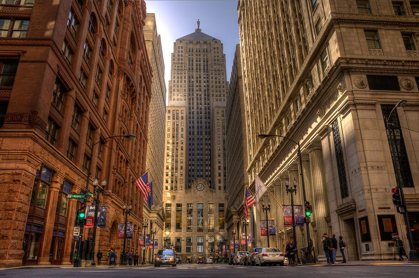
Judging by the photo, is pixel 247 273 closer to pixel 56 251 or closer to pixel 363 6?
pixel 56 251

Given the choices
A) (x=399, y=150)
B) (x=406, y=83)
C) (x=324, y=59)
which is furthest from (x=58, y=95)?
(x=406, y=83)

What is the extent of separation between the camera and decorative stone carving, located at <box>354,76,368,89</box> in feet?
91.4

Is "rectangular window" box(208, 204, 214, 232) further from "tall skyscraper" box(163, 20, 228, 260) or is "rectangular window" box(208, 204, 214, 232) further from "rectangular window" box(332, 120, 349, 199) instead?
"rectangular window" box(332, 120, 349, 199)

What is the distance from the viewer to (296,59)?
4197 centimetres

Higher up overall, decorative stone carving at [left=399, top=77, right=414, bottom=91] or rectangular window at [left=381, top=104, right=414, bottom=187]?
decorative stone carving at [left=399, top=77, right=414, bottom=91]

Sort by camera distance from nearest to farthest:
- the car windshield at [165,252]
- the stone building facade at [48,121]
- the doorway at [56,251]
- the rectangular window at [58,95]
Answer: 1. the stone building facade at [48,121]
2. the doorway at [56,251]
3. the rectangular window at [58,95]
4. the car windshield at [165,252]

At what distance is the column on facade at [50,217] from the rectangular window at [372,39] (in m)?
30.3

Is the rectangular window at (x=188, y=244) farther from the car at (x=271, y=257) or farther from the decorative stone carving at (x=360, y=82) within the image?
the decorative stone carving at (x=360, y=82)

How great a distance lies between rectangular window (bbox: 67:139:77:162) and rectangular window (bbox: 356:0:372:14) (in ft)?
103

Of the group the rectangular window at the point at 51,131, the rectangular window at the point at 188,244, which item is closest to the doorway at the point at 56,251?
the rectangular window at the point at 51,131

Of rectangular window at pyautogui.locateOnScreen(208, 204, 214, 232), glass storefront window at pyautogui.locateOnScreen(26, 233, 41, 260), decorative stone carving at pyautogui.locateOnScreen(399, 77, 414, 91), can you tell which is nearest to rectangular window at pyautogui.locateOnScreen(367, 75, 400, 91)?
decorative stone carving at pyautogui.locateOnScreen(399, 77, 414, 91)

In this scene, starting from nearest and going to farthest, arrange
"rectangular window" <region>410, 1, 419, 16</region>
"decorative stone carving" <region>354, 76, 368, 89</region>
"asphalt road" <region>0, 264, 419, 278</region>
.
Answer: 1. "asphalt road" <region>0, 264, 419, 278</region>
2. "decorative stone carving" <region>354, 76, 368, 89</region>
3. "rectangular window" <region>410, 1, 419, 16</region>

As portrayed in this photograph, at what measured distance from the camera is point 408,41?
31.1 meters

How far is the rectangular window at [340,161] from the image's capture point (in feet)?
93.7
